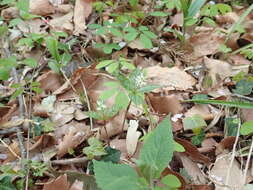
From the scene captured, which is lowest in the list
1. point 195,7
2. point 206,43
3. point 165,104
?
point 165,104

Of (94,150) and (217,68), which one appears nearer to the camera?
(94,150)

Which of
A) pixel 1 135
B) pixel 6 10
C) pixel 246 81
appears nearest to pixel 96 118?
pixel 1 135

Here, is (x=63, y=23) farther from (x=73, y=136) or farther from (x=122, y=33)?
(x=73, y=136)

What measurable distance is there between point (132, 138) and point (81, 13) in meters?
0.88

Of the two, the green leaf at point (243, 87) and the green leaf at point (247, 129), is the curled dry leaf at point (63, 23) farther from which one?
the green leaf at point (247, 129)

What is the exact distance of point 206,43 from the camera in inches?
70.0

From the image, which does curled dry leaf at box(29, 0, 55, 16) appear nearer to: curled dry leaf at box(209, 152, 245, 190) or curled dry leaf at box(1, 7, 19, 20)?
curled dry leaf at box(1, 7, 19, 20)

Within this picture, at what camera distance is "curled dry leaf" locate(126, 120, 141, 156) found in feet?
4.06

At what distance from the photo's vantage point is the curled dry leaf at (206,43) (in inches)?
68.2

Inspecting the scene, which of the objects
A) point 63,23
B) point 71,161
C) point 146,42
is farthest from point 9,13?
point 71,161

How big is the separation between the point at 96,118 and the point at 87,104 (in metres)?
0.16

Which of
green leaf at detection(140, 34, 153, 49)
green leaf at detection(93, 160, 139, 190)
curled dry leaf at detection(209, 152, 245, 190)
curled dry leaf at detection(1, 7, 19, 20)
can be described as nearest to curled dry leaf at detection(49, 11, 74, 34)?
curled dry leaf at detection(1, 7, 19, 20)

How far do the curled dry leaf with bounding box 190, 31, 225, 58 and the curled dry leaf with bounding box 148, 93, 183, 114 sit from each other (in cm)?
41

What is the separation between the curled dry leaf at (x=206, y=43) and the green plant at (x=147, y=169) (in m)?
0.92
